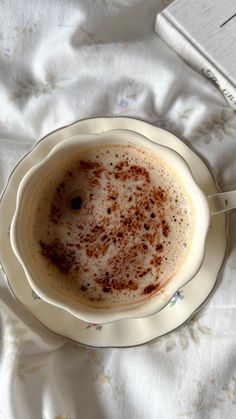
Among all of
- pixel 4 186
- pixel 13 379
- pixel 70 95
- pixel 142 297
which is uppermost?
pixel 70 95

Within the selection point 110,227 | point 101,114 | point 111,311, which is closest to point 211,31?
point 101,114

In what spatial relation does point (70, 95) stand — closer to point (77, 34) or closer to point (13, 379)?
point (77, 34)

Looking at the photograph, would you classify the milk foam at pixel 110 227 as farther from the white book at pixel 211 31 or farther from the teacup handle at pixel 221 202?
the white book at pixel 211 31

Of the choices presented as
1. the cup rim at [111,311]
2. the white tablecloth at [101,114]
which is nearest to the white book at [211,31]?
the white tablecloth at [101,114]

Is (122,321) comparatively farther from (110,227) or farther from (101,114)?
(101,114)

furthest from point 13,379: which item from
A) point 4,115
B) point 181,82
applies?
point 181,82

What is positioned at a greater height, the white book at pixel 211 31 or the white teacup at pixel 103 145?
the white book at pixel 211 31

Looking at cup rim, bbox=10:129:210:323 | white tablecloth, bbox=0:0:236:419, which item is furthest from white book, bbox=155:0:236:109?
cup rim, bbox=10:129:210:323
